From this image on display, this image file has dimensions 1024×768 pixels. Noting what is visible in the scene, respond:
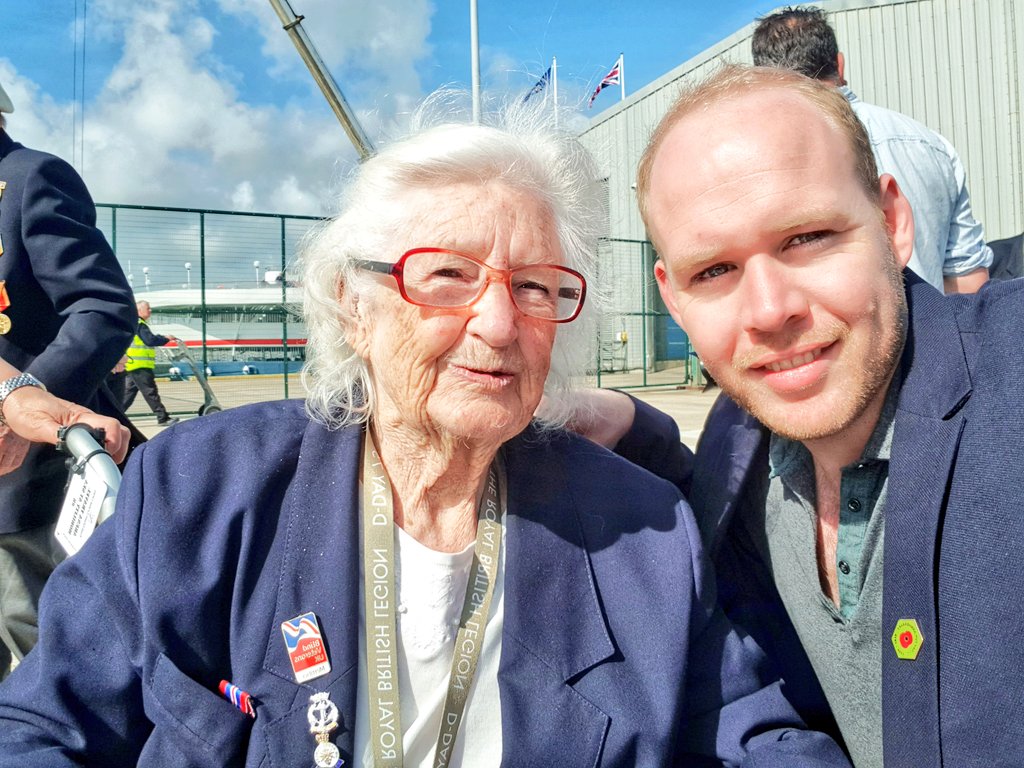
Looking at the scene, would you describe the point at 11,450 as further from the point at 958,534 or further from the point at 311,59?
the point at 958,534

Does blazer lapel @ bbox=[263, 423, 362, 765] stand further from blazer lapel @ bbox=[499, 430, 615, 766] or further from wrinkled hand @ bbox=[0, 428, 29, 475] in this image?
wrinkled hand @ bbox=[0, 428, 29, 475]

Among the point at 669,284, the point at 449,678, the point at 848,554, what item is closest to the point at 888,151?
the point at 669,284

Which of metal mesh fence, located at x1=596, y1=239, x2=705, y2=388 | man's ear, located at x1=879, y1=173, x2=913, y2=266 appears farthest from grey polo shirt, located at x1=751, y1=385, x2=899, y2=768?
metal mesh fence, located at x1=596, y1=239, x2=705, y2=388

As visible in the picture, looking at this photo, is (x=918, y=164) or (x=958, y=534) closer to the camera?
(x=958, y=534)

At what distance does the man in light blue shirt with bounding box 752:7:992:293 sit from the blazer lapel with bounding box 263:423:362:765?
2.04m

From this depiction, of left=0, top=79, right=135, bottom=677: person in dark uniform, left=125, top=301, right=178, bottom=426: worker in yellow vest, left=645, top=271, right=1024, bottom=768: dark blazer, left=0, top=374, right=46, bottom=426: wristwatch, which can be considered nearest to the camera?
left=645, top=271, right=1024, bottom=768: dark blazer

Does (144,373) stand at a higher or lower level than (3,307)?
higher

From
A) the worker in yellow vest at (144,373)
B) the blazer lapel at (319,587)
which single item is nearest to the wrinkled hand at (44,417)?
the blazer lapel at (319,587)

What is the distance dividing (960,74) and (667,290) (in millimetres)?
15419

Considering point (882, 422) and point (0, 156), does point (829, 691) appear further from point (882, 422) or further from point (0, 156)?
point (0, 156)

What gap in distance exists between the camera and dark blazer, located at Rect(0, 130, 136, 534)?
210 cm

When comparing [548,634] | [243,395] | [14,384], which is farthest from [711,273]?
[243,395]

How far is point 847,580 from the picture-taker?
4.89 ft

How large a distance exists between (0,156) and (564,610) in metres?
2.07
